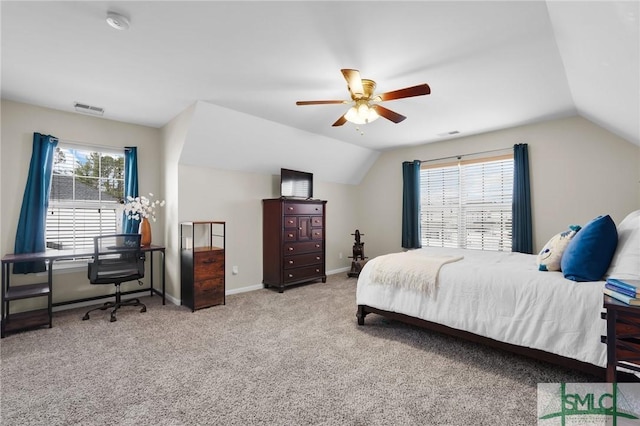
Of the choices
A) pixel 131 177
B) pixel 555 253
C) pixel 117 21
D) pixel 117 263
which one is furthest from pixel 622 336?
pixel 131 177

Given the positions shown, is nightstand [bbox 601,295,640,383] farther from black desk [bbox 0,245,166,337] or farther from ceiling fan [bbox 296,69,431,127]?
black desk [bbox 0,245,166,337]

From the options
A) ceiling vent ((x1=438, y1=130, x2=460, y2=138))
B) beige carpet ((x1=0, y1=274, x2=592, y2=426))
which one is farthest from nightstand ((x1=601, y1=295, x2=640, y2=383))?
ceiling vent ((x1=438, y1=130, x2=460, y2=138))

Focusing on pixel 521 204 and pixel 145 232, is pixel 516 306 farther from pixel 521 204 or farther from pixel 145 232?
pixel 145 232

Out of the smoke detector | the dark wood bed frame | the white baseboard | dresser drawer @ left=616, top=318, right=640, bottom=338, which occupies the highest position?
the smoke detector

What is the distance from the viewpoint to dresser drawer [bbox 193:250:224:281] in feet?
12.2

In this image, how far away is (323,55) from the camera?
8.06ft

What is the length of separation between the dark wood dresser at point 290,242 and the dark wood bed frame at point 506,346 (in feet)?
6.02

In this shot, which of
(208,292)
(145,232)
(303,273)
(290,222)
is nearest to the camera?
(208,292)

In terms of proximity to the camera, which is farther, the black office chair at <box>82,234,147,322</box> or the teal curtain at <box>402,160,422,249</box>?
the teal curtain at <box>402,160,422,249</box>

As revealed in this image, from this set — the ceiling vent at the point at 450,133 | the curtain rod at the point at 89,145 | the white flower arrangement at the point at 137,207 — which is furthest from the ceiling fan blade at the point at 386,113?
the curtain rod at the point at 89,145

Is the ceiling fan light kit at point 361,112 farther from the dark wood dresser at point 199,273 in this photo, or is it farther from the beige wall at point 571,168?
the beige wall at point 571,168

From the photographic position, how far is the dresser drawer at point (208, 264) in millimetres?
3715

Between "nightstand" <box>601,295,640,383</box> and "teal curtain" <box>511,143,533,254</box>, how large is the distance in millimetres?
3138

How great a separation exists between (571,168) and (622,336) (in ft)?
11.2
